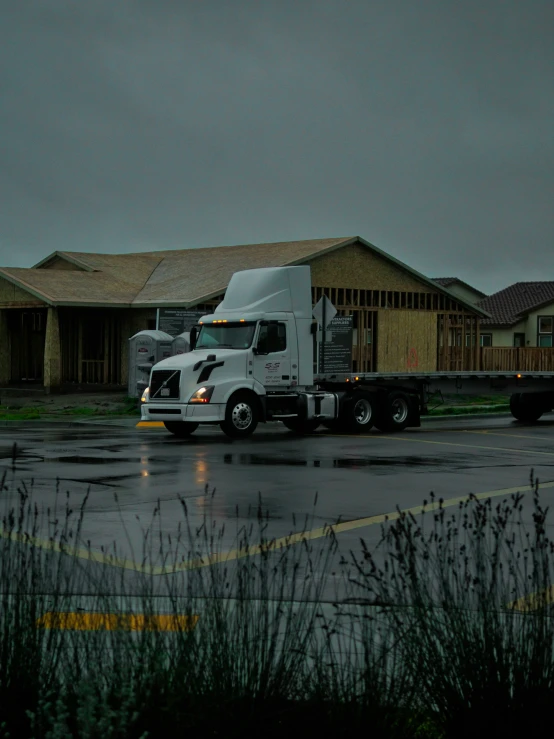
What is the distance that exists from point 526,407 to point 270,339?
10.5 m

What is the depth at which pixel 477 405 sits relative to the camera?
40.8 metres

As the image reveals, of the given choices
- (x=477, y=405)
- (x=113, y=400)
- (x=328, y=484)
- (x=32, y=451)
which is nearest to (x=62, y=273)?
(x=113, y=400)

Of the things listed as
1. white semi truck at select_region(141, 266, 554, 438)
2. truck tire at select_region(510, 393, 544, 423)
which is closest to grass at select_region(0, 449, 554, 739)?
white semi truck at select_region(141, 266, 554, 438)

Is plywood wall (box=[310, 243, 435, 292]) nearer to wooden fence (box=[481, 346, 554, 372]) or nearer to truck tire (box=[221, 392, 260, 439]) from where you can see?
wooden fence (box=[481, 346, 554, 372])

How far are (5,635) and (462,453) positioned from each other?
17398mm

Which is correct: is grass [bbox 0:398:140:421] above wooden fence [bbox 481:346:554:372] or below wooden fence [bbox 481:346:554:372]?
below

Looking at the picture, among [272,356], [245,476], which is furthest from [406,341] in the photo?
[245,476]

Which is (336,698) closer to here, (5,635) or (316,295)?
(5,635)

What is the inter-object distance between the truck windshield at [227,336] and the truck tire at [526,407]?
34.0 ft

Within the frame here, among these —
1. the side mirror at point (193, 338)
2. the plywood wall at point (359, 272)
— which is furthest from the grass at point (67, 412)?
the plywood wall at point (359, 272)

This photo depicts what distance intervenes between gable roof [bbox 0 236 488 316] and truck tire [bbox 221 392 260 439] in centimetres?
1214

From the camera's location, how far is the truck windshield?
26.0m

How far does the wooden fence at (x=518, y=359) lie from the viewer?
47125 mm

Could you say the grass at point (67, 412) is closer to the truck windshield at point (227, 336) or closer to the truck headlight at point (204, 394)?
the truck windshield at point (227, 336)
